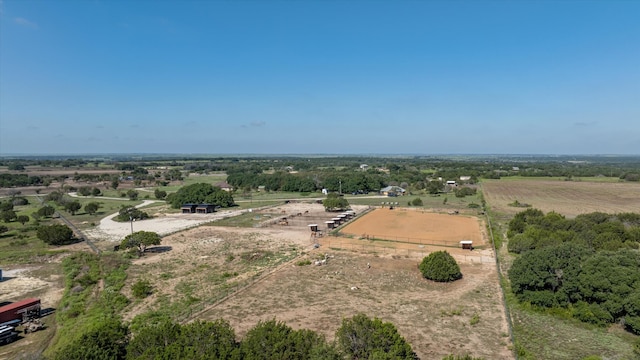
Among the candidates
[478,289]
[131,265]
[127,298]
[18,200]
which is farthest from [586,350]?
[18,200]

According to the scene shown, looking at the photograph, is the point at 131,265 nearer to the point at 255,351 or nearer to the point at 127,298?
the point at 127,298

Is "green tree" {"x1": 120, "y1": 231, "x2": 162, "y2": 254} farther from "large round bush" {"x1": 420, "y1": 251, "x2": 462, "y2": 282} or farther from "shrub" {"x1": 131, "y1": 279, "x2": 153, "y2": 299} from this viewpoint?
"large round bush" {"x1": 420, "y1": 251, "x2": 462, "y2": 282}

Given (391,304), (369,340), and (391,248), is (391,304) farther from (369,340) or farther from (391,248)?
(391,248)

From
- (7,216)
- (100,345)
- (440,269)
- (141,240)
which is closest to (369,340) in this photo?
(100,345)

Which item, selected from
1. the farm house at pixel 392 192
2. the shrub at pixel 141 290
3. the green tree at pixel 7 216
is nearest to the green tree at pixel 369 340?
the shrub at pixel 141 290

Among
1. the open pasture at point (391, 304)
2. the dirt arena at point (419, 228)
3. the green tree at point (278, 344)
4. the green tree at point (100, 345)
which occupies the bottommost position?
the dirt arena at point (419, 228)

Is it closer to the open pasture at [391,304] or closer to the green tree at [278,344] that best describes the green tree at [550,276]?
the open pasture at [391,304]

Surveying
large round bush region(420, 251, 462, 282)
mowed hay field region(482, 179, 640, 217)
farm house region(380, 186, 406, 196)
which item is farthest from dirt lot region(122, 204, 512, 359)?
farm house region(380, 186, 406, 196)
